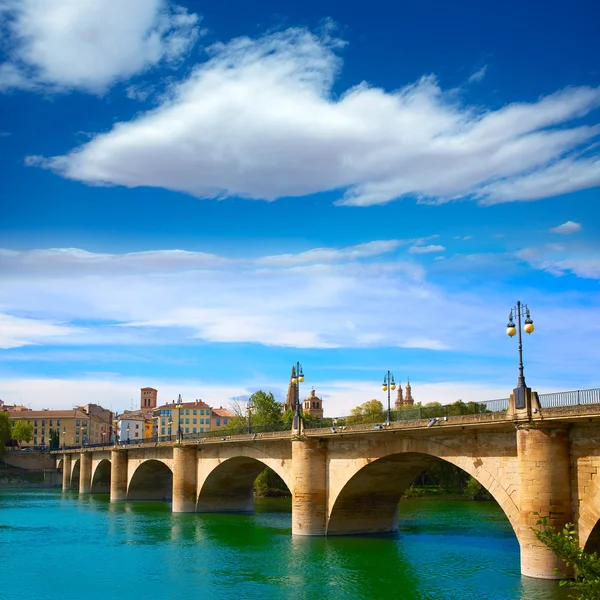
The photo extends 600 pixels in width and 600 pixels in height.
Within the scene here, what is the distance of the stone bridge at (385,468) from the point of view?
25.2m

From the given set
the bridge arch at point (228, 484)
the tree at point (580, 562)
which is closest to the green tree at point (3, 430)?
the bridge arch at point (228, 484)

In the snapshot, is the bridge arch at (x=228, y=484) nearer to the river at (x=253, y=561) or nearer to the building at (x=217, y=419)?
the river at (x=253, y=561)

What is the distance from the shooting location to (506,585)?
27359 millimetres

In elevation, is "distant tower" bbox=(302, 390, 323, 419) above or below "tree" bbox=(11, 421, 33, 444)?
above

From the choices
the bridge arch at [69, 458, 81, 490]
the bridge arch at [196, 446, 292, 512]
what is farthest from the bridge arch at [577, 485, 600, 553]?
the bridge arch at [69, 458, 81, 490]

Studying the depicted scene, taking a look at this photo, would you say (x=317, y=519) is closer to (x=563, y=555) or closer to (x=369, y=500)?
(x=369, y=500)

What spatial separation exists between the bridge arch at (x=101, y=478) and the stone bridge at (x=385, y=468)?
48.7 feet

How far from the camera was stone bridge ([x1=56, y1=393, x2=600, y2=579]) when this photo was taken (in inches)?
992

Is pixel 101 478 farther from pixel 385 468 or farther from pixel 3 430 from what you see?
pixel 385 468

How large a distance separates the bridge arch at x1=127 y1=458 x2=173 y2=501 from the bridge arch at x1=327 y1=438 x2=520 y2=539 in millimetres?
34785

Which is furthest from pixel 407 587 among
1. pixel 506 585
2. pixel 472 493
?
pixel 472 493

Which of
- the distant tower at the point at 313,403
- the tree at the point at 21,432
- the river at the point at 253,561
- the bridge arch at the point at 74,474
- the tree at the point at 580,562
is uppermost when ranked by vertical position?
the distant tower at the point at 313,403

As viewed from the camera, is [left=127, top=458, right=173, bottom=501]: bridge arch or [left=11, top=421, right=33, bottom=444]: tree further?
[left=11, top=421, right=33, bottom=444]: tree

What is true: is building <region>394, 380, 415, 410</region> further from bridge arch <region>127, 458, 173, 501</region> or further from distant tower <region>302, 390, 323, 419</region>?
bridge arch <region>127, 458, 173, 501</region>
